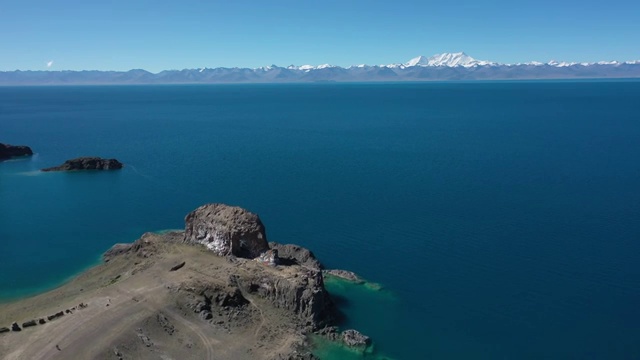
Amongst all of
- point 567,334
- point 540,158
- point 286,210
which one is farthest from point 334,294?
point 540,158

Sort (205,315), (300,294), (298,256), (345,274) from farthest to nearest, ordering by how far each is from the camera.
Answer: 1. (298,256)
2. (345,274)
3. (300,294)
4. (205,315)

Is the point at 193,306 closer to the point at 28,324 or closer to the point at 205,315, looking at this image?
the point at 205,315

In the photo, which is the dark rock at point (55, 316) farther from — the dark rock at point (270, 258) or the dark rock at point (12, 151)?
the dark rock at point (12, 151)

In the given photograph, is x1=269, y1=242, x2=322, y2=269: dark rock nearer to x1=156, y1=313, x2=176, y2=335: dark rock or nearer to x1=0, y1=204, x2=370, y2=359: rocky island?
x1=0, y1=204, x2=370, y2=359: rocky island

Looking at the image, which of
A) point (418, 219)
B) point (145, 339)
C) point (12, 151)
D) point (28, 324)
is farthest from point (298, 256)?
point (12, 151)

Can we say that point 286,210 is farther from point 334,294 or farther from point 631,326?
point 631,326

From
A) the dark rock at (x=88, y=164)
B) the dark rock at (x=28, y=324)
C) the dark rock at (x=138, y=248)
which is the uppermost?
the dark rock at (x=88, y=164)

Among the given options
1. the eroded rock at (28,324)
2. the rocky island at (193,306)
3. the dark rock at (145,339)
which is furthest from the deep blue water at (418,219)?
the dark rock at (145,339)

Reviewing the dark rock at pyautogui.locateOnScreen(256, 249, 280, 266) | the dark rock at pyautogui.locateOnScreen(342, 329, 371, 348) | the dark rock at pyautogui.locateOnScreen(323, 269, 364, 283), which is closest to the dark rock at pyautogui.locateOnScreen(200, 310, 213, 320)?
the dark rock at pyautogui.locateOnScreen(256, 249, 280, 266)
